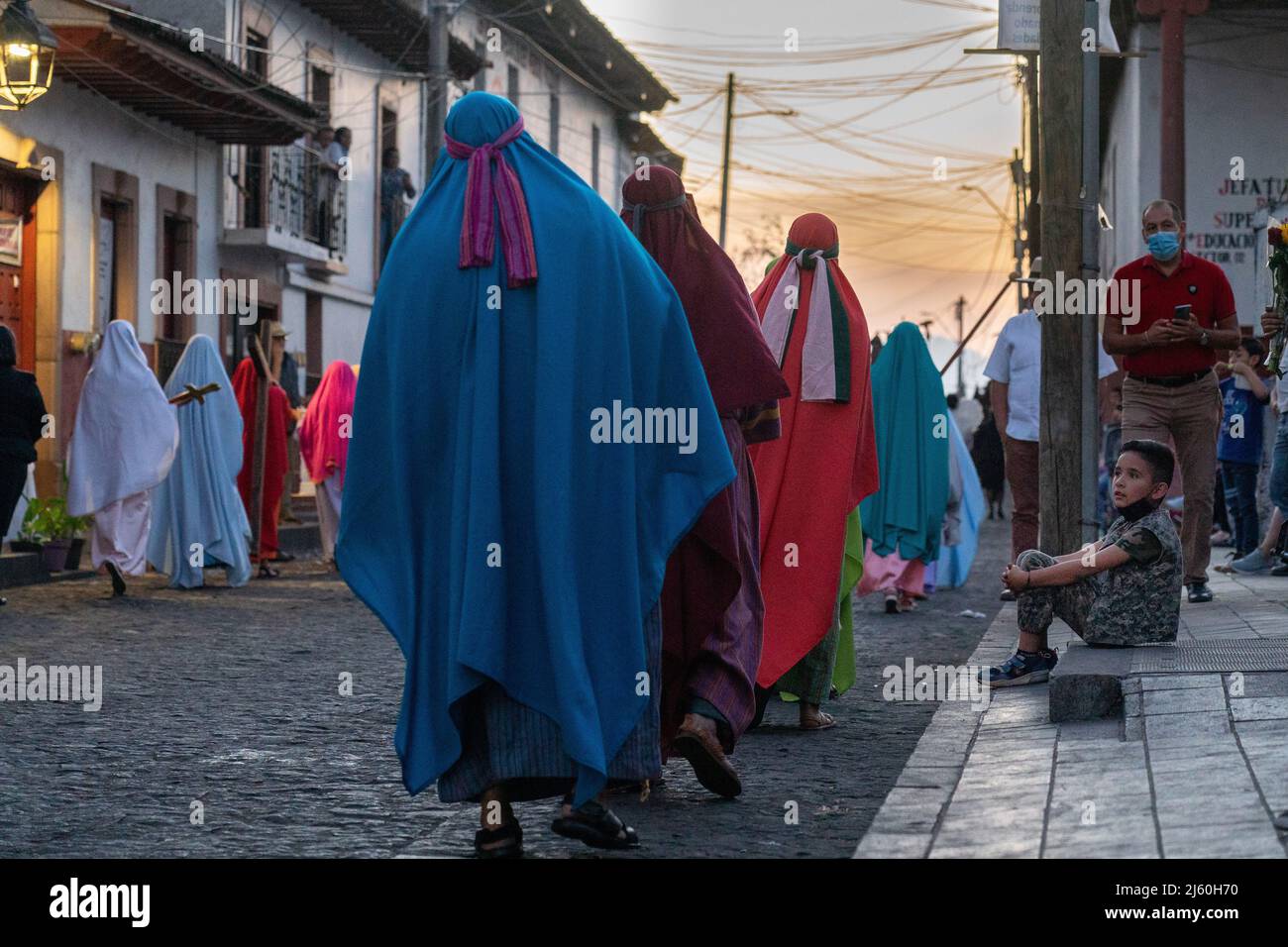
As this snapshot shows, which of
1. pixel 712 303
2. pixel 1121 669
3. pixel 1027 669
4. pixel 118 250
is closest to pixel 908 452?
pixel 1027 669

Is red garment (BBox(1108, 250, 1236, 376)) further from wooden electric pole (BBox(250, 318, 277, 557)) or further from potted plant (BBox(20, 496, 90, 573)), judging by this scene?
potted plant (BBox(20, 496, 90, 573))

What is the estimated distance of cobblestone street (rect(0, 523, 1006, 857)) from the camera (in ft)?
17.3

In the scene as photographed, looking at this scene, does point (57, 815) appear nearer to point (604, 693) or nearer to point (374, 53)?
point (604, 693)

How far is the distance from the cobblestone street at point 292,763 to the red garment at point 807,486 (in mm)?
422

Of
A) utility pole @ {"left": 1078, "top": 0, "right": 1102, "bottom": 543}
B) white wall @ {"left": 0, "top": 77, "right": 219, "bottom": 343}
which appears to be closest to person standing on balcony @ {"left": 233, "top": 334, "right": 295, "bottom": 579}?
white wall @ {"left": 0, "top": 77, "right": 219, "bottom": 343}

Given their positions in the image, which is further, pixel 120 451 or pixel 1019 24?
pixel 120 451

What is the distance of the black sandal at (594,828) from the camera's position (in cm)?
498

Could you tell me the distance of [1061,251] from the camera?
32.8 ft

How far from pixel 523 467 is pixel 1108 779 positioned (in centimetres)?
175

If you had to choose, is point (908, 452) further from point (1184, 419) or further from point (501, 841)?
point (501, 841)

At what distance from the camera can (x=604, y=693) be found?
5.02 meters

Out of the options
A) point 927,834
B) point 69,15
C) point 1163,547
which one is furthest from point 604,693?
point 69,15

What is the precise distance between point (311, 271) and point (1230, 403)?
56.5 ft

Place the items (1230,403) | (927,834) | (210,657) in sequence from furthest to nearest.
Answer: (1230,403) → (210,657) → (927,834)
